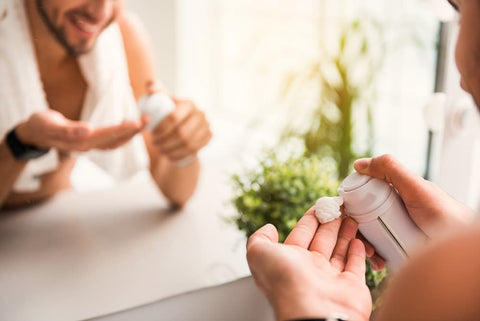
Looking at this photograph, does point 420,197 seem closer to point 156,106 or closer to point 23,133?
point 156,106

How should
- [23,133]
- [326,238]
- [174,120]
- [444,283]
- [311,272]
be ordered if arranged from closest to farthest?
[444,283] → [311,272] → [326,238] → [23,133] → [174,120]

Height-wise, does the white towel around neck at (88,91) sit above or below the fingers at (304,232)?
above

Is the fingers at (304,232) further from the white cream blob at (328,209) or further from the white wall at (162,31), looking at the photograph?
the white wall at (162,31)

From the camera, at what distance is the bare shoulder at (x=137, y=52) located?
0.77m

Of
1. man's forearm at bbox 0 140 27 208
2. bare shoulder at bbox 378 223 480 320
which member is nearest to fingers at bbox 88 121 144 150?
man's forearm at bbox 0 140 27 208

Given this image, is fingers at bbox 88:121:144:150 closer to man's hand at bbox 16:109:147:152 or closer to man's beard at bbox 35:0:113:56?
man's hand at bbox 16:109:147:152

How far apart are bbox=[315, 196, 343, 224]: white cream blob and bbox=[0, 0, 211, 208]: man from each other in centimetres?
32

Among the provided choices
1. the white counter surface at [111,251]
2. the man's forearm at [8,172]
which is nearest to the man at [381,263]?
the white counter surface at [111,251]

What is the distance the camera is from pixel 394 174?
0.62 m

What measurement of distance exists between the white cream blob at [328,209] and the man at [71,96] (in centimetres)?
32

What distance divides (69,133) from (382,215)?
482 millimetres

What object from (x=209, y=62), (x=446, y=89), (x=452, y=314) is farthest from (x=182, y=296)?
(x=446, y=89)

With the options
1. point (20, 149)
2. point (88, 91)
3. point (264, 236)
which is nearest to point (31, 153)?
point (20, 149)

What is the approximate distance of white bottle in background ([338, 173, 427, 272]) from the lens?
60cm
